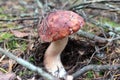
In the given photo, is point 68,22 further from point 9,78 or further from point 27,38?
point 27,38

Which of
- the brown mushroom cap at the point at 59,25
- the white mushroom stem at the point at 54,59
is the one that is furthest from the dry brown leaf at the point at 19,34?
the brown mushroom cap at the point at 59,25

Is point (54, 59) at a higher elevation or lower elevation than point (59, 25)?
lower

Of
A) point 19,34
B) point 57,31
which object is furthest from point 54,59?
point 19,34

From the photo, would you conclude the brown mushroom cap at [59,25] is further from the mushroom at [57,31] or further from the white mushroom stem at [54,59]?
the white mushroom stem at [54,59]

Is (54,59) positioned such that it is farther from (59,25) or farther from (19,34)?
(19,34)

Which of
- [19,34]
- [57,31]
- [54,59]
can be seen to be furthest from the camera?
[19,34]

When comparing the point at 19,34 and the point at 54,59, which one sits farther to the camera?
the point at 19,34

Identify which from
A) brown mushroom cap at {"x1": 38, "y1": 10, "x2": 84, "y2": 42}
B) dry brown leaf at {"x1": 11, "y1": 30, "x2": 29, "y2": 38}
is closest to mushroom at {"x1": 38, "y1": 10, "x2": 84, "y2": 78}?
brown mushroom cap at {"x1": 38, "y1": 10, "x2": 84, "y2": 42}

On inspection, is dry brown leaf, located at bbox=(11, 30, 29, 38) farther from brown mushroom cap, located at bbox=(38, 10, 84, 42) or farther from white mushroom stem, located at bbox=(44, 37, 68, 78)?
brown mushroom cap, located at bbox=(38, 10, 84, 42)

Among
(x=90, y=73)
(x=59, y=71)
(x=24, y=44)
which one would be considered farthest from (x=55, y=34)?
Answer: (x=24, y=44)

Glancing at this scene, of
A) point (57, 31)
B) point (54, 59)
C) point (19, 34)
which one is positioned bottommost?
point (54, 59)
